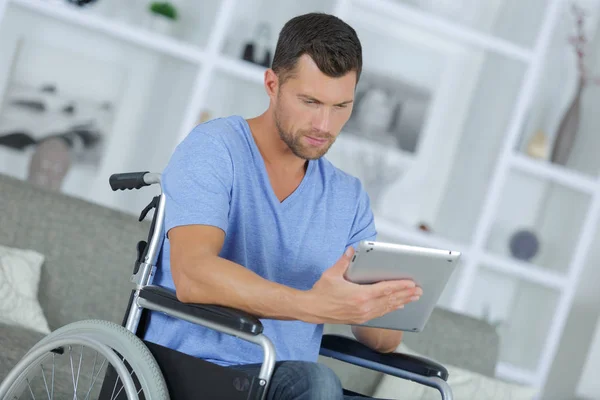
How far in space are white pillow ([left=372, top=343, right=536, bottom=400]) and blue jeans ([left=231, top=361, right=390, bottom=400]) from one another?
3.94ft

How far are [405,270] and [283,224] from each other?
315 millimetres

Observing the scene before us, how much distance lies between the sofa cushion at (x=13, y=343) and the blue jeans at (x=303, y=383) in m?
0.97

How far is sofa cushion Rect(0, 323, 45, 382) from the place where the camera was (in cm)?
238

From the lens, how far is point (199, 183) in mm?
1697

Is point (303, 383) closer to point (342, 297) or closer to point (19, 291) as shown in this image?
point (342, 297)

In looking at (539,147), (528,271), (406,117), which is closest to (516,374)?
(528,271)

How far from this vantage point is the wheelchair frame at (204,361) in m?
1.51

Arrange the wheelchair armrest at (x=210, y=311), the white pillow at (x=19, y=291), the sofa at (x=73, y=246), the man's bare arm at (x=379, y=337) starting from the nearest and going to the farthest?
1. the wheelchair armrest at (x=210, y=311)
2. the man's bare arm at (x=379, y=337)
3. the white pillow at (x=19, y=291)
4. the sofa at (x=73, y=246)

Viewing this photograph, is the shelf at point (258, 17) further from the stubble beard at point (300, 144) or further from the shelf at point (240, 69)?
the stubble beard at point (300, 144)

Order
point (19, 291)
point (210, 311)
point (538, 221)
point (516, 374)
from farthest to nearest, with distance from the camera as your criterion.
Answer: point (538, 221) → point (516, 374) → point (19, 291) → point (210, 311)

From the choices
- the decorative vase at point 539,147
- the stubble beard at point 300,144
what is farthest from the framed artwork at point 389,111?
the stubble beard at point 300,144

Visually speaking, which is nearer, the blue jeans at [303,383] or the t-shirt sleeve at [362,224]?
the blue jeans at [303,383]

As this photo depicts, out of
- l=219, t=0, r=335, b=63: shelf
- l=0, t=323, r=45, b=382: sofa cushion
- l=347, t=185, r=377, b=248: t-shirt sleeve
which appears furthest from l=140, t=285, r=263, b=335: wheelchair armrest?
l=219, t=0, r=335, b=63: shelf

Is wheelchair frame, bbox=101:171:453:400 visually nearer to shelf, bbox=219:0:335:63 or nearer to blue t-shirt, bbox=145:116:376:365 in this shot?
blue t-shirt, bbox=145:116:376:365
